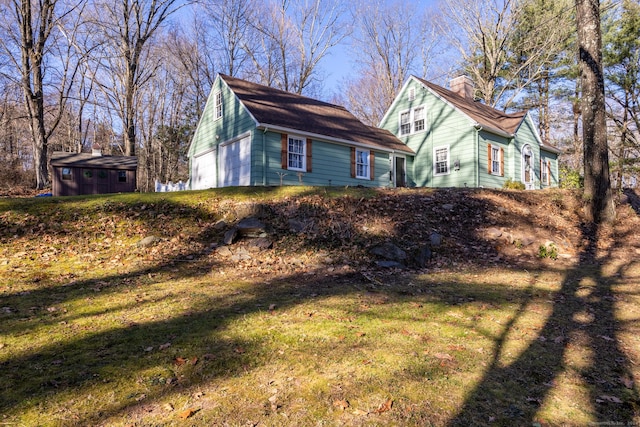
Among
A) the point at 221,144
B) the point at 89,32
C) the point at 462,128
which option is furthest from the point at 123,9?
the point at 462,128

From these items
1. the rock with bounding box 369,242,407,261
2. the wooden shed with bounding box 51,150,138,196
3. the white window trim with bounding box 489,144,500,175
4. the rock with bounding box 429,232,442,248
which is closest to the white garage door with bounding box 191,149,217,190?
the wooden shed with bounding box 51,150,138,196

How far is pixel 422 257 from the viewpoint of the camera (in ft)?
25.3

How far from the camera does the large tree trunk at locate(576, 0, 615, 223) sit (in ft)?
33.5

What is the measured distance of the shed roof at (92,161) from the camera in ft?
74.1

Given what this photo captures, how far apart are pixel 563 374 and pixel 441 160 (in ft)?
57.4

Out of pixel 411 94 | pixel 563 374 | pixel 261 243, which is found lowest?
pixel 563 374

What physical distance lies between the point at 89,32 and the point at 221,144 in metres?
16.4

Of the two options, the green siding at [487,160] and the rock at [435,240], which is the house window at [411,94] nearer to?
the green siding at [487,160]

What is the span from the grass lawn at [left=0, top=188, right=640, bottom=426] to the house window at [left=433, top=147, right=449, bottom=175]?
12072 mm

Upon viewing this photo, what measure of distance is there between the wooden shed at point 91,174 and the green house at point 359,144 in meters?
6.68

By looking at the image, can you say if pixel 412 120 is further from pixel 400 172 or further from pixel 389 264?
pixel 389 264

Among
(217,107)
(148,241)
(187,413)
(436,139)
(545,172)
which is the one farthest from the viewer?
(545,172)

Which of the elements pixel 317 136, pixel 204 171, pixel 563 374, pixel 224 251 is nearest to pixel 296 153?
pixel 317 136

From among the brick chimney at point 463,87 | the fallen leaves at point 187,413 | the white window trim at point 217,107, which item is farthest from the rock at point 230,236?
the brick chimney at point 463,87
